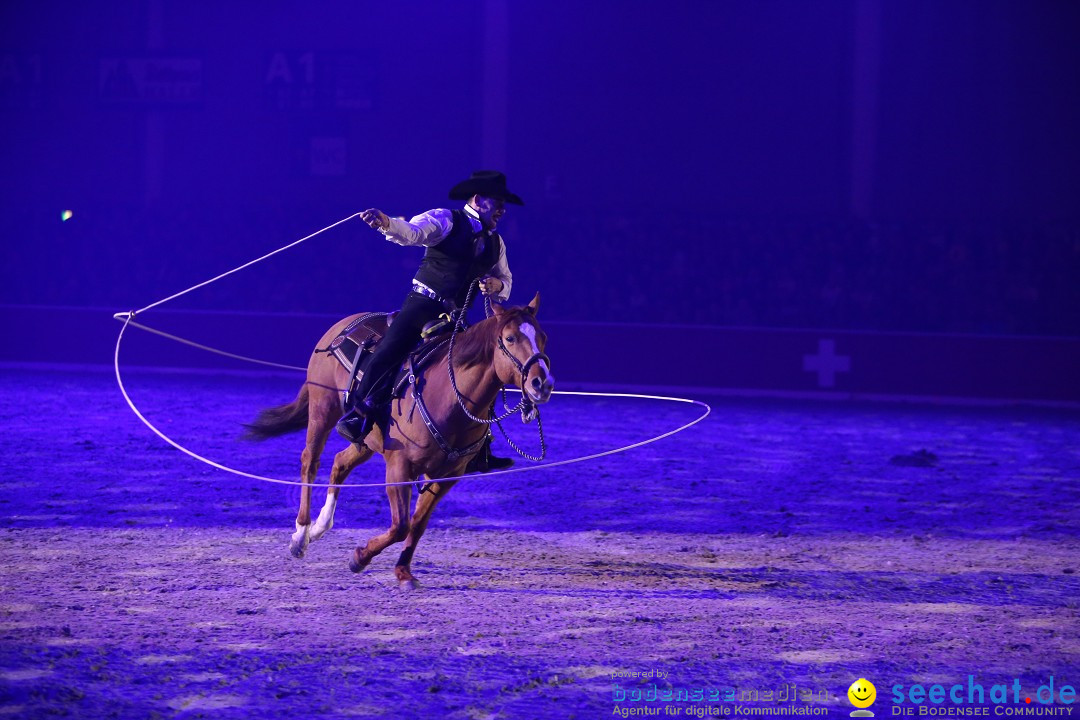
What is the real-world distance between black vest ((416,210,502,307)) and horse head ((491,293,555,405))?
658 millimetres

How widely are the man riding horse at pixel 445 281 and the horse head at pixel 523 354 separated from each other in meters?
0.53

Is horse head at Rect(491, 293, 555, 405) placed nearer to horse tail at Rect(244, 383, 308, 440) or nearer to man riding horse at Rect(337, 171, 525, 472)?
man riding horse at Rect(337, 171, 525, 472)

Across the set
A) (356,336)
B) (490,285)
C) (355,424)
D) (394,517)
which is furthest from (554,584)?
(356,336)

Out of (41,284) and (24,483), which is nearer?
(24,483)

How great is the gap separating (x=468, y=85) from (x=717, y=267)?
6.57 metres

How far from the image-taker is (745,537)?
8672mm

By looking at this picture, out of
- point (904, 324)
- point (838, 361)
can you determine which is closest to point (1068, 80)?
point (904, 324)

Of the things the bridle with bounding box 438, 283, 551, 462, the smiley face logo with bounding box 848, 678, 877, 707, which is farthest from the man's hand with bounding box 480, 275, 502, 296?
the smiley face logo with bounding box 848, 678, 877, 707

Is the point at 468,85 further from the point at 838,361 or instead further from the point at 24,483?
the point at 24,483

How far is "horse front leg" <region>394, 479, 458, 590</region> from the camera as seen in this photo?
6.96 metres


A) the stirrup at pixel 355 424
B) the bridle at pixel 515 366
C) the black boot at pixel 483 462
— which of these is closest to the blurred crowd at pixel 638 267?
the black boot at pixel 483 462

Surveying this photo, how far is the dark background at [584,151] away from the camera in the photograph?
21.5m

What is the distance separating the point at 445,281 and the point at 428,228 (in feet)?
1.71

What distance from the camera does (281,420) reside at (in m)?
8.57
